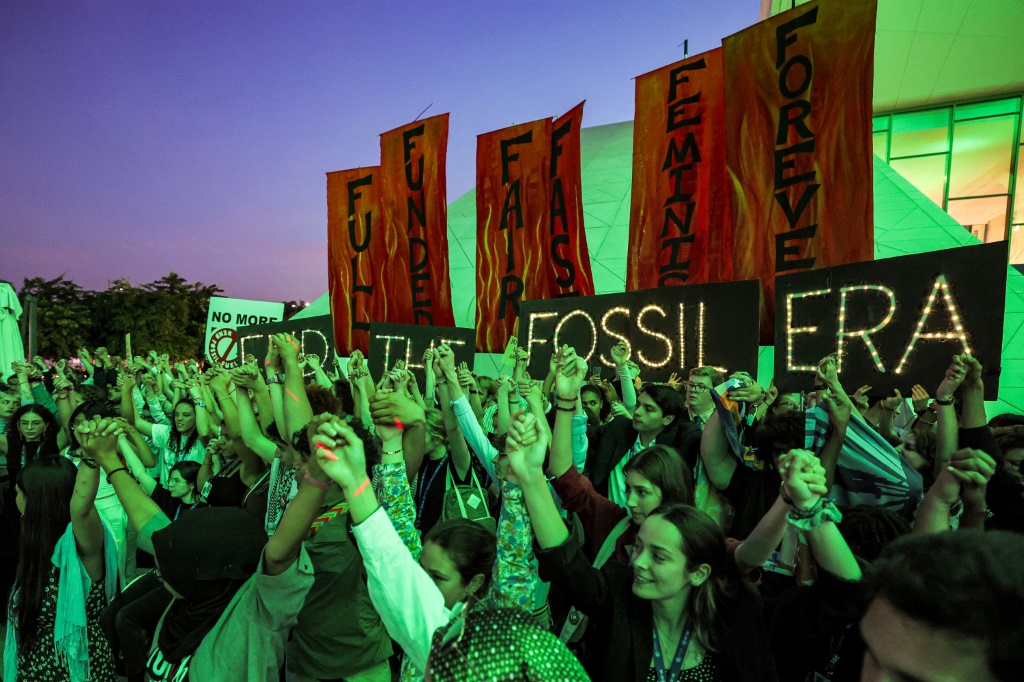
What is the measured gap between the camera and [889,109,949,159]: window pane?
18.9 meters

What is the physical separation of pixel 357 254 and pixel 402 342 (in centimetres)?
422

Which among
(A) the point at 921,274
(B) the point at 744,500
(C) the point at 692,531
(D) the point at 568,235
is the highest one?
(D) the point at 568,235

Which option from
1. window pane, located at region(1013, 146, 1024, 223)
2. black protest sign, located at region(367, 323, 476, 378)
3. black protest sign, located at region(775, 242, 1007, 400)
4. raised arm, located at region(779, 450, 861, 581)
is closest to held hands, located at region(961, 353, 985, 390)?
black protest sign, located at region(775, 242, 1007, 400)

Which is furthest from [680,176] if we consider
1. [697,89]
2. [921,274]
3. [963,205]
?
[963,205]

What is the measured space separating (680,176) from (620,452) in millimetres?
4318

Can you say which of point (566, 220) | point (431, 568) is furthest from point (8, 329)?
point (431, 568)

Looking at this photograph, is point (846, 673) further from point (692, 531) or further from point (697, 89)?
point (697, 89)

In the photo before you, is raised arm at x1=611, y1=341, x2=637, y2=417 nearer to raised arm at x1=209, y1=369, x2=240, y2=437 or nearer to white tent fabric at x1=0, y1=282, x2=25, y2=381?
raised arm at x1=209, y1=369, x2=240, y2=437

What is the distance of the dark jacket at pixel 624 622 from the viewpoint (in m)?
1.74

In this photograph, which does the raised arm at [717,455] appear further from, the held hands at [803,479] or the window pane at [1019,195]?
the window pane at [1019,195]

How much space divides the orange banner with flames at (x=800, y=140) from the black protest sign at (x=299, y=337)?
209 inches

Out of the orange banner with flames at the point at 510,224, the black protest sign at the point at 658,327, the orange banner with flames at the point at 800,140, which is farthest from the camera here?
the orange banner with flames at the point at 510,224

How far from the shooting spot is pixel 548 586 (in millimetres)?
2129

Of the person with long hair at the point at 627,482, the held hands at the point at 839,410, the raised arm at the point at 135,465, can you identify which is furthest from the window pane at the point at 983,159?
the raised arm at the point at 135,465
